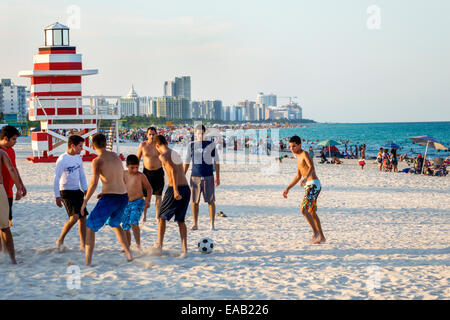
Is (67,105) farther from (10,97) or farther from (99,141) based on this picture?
(10,97)

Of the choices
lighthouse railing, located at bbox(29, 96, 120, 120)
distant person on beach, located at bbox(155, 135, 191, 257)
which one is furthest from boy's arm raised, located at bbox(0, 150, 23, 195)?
lighthouse railing, located at bbox(29, 96, 120, 120)

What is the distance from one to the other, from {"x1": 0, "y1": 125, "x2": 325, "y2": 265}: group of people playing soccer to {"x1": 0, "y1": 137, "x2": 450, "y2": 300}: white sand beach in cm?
33

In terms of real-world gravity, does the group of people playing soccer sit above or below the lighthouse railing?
below

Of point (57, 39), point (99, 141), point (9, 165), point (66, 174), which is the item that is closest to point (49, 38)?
point (57, 39)

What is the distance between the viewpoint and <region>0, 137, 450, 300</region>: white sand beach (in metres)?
5.05

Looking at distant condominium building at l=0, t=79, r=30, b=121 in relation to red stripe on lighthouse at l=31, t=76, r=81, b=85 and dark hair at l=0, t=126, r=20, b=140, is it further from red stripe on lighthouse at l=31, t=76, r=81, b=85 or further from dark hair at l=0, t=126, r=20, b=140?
dark hair at l=0, t=126, r=20, b=140

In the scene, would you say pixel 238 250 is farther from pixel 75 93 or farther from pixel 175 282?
pixel 75 93

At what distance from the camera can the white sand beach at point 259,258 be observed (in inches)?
199

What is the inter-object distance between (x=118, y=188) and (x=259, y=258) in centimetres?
196

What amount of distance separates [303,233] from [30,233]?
4131 millimetres

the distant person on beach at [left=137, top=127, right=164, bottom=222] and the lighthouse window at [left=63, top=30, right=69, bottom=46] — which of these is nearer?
the distant person on beach at [left=137, top=127, right=164, bottom=222]
